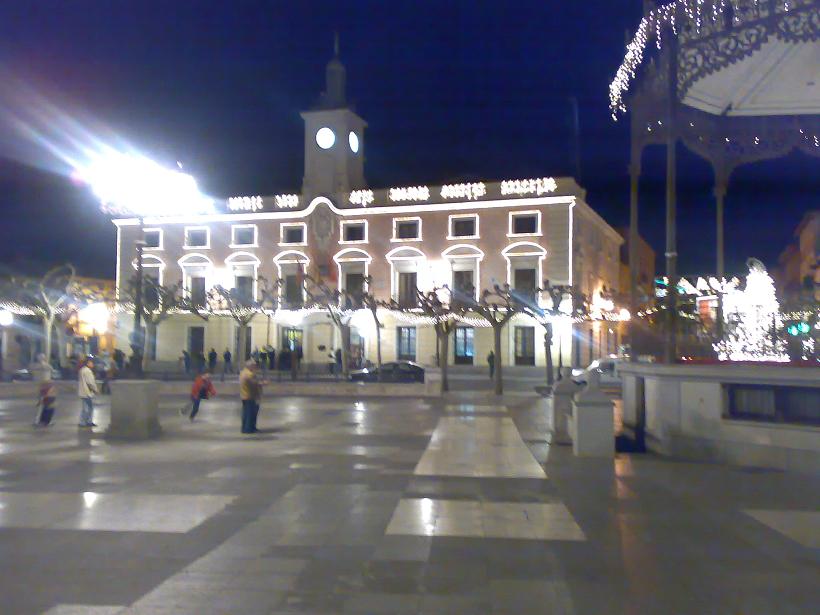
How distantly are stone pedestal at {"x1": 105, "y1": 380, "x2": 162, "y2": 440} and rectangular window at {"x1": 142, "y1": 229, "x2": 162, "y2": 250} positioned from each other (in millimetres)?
40536

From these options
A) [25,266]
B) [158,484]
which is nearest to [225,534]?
[158,484]

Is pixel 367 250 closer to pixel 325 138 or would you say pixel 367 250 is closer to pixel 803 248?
pixel 325 138

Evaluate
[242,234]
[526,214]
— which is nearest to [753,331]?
[526,214]

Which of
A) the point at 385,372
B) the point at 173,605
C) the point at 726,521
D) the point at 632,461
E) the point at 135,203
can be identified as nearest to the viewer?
the point at 173,605

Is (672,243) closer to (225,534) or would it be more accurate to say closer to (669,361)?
(669,361)

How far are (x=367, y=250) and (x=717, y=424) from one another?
3807 cm

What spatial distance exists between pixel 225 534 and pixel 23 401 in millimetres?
19268

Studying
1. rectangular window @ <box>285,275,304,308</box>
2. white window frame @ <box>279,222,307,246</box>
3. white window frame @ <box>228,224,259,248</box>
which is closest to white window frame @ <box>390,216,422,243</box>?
white window frame @ <box>279,222,307,246</box>

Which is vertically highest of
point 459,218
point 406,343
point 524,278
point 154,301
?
point 459,218

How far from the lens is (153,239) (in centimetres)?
5341

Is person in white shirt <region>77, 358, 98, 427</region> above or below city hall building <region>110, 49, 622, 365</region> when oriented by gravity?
below

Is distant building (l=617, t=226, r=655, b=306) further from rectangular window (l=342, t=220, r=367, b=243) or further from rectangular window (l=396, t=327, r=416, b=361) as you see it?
rectangular window (l=342, t=220, r=367, b=243)

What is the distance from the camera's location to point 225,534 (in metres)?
7.49

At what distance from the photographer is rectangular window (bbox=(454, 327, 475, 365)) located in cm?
4694
